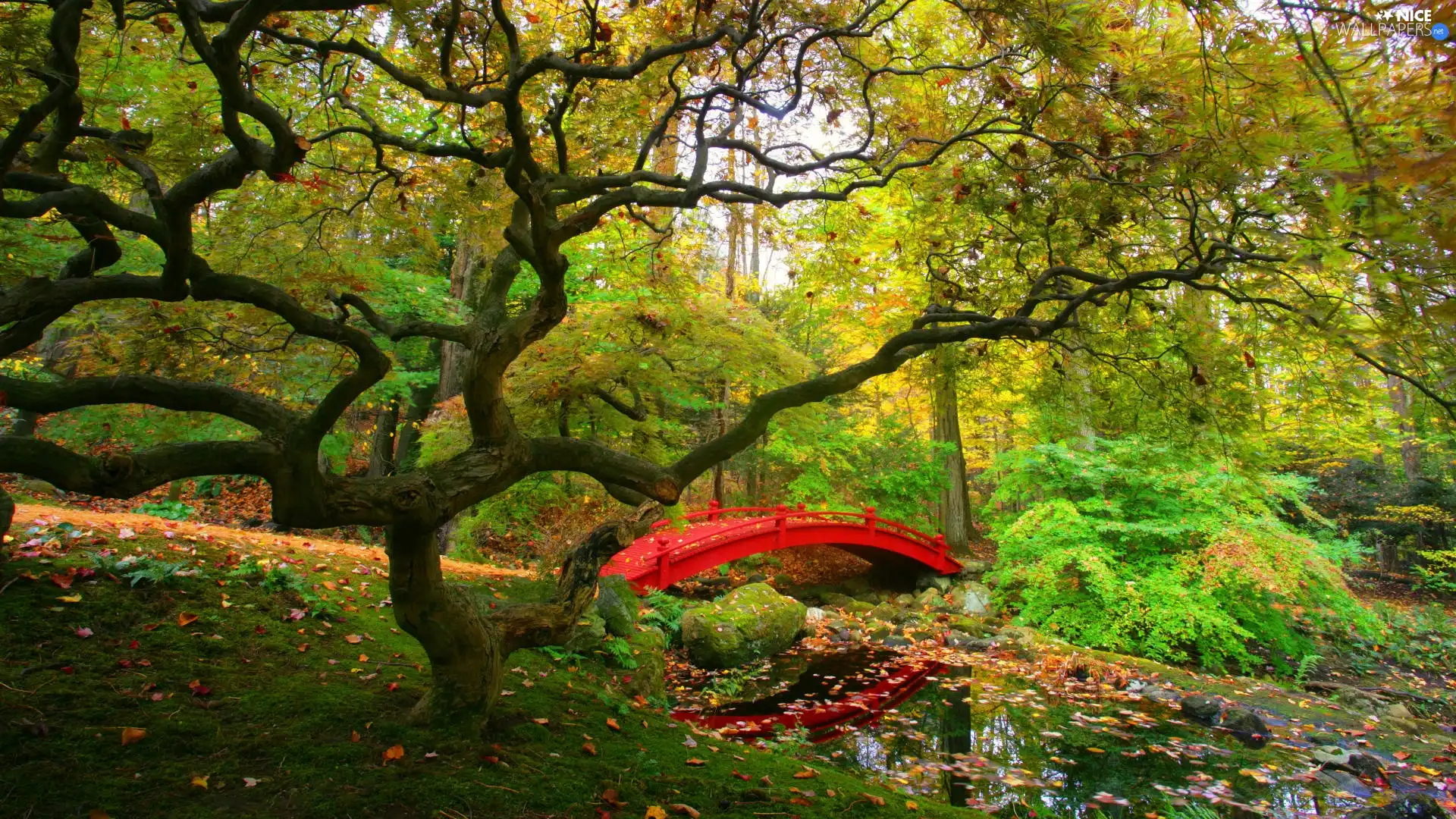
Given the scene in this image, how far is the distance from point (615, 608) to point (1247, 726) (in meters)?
6.12

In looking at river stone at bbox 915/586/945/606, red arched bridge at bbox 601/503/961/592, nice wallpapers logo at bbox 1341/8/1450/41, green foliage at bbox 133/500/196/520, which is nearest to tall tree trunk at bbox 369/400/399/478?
green foliage at bbox 133/500/196/520

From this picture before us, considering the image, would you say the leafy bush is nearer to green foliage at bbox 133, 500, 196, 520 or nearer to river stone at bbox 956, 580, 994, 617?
river stone at bbox 956, 580, 994, 617

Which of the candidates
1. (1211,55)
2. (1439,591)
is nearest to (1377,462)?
(1439,591)

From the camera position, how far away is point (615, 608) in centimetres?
608

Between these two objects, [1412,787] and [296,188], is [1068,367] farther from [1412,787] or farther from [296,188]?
[296,188]

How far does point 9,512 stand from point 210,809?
1509 millimetres

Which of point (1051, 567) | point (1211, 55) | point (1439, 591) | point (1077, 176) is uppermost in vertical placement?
point (1077, 176)

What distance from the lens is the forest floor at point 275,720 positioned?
2.46 metres

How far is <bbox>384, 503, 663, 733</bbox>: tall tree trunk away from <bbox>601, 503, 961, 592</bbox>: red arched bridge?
496 cm

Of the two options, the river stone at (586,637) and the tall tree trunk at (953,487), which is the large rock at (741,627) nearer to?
the river stone at (586,637)

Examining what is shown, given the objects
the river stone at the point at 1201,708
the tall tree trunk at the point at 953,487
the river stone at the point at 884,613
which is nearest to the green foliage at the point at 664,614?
the river stone at the point at 884,613

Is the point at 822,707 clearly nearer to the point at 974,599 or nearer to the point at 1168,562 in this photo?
the point at 1168,562

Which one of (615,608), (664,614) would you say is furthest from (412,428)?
(615,608)

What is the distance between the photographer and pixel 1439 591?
47.9 ft
